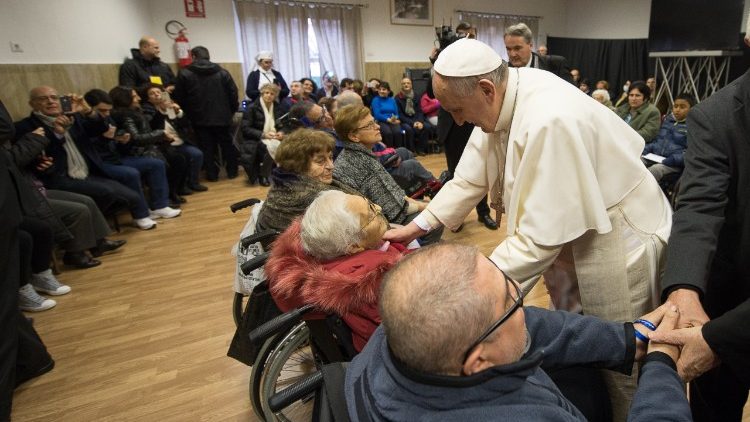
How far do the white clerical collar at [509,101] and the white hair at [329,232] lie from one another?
1.71 ft

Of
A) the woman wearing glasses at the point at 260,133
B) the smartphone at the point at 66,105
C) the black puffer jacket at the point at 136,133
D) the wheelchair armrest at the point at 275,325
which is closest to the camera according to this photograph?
the wheelchair armrest at the point at 275,325

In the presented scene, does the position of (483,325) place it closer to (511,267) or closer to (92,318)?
(511,267)

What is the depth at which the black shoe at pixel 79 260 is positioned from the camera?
10.2 ft

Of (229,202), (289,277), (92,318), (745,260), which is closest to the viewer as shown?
(745,260)

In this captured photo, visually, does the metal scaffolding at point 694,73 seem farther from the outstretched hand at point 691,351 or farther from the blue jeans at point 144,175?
the outstretched hand at point 691,351

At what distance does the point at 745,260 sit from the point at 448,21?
864 centimetres

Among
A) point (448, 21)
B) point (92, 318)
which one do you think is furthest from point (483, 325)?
point (448, 21)

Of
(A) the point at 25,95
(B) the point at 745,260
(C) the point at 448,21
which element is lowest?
(B) the point at 745,260

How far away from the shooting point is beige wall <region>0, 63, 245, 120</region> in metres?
3.53

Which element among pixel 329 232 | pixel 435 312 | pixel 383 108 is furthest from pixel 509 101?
pixel 383 108

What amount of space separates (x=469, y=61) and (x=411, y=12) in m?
7.90

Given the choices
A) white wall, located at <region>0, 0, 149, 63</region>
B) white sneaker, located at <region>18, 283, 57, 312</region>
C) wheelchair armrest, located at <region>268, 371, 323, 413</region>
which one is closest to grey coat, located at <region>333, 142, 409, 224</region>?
wheelchair armrest, located at <region>268, 371, 323, 413</region>

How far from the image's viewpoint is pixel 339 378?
31.2 inches

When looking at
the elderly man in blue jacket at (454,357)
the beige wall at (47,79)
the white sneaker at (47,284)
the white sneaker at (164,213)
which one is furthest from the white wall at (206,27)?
the elderly man in blue jacket at (454,357)
